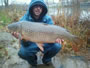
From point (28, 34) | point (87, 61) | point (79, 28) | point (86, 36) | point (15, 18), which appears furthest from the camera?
point (15, 18)

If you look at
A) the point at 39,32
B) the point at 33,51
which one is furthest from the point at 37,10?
the point at 33,51

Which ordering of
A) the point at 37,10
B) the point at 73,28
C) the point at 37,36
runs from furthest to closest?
1. the point at 73,28
2. the point at 37,10
3. the point at 37,36

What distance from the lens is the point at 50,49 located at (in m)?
4.30

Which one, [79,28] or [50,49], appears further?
[79,28]

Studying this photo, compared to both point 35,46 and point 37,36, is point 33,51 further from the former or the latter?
point 37,36

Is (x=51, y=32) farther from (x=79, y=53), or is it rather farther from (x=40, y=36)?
(x=79, y=53)

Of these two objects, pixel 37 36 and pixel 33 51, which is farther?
pixel 33 51

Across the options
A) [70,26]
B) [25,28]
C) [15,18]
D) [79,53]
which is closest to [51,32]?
[25,28]

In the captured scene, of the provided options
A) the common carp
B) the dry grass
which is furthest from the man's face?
the dry grass

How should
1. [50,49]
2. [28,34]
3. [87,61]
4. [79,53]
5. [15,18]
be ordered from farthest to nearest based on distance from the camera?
[15,18] < [79,53] < [87,61] < [50,49] < [28,34]

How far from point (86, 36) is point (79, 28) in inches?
18.6

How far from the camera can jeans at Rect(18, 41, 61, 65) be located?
4.19m

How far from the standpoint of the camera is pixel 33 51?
13.9 ft

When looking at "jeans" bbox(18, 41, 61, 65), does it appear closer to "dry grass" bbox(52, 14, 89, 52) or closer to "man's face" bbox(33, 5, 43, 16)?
"man's face" bbox(33, 5, 43, 16)
